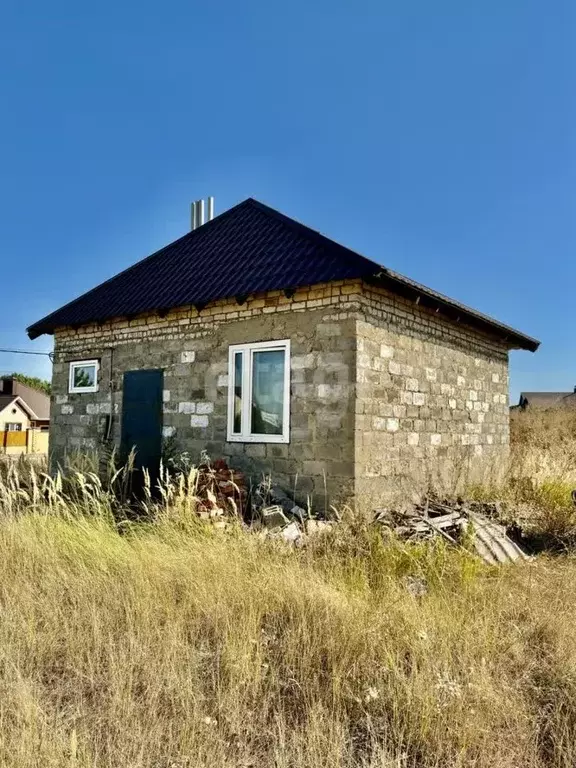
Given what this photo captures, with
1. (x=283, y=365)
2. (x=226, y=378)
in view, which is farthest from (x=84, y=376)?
(x=283, y=365)

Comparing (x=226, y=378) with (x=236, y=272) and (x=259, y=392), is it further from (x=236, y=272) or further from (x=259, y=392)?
(x=236, y=272)

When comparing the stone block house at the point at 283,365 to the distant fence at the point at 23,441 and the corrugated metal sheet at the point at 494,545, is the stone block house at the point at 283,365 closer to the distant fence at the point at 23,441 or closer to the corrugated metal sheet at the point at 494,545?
the corrugated metal sheet at the point at 494,545

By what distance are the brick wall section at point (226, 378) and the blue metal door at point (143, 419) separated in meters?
0.19

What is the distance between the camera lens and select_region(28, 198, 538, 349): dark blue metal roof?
7.46 m

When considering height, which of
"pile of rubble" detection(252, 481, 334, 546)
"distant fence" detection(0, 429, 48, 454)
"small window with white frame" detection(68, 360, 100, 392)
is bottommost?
"distant fence" detection(0, 429, 48, 454)

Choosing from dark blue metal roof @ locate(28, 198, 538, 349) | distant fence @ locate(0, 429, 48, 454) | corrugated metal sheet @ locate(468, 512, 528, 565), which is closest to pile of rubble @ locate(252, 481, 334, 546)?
corrugated metal sheet @ locate(468, 512, 528, 565)

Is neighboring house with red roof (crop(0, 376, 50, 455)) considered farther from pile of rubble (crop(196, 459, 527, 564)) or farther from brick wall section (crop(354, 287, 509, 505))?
brick wall section (crop(354, 287, 509, 505))

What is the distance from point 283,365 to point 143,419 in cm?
331

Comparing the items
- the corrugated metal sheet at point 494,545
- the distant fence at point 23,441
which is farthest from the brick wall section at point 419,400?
the distant fence at point 23,441

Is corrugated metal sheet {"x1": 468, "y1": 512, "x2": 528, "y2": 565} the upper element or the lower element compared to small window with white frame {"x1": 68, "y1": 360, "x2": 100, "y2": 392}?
lower

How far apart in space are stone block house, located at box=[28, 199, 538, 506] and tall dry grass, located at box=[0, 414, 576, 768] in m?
2.65

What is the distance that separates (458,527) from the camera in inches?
261

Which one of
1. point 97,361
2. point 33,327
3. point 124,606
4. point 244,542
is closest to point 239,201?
point 97,361

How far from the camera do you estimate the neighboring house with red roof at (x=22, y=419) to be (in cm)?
3691
